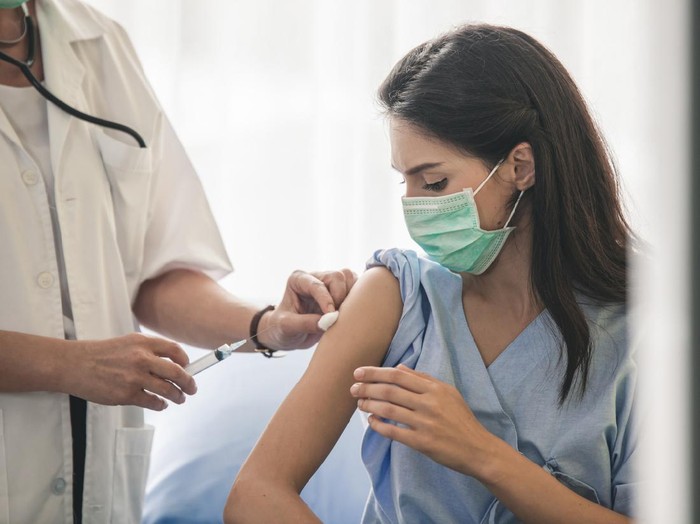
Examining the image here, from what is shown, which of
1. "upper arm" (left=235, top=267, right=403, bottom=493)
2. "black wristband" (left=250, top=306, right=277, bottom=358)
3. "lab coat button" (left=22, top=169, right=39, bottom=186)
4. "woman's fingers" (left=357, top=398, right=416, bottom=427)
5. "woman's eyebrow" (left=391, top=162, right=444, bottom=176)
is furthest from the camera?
"black wristband" (left=250, top=306, right=277, bottom=358)

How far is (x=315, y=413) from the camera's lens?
1376mm

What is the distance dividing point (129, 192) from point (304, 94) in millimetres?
1136

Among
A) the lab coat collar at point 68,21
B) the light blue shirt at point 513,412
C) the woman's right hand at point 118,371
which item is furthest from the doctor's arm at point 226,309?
the lab coat collar at point 68,21

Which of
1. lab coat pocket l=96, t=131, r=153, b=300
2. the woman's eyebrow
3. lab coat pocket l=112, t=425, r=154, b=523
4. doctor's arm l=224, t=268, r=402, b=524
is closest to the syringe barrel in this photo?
doctor's arm l=224, t=268, r=402, b=524

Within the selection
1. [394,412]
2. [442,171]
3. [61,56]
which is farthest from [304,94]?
[394,412]

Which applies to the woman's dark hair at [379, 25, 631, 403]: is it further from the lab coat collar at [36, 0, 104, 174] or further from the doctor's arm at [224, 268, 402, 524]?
the lab coat collar at [36, 0, 104, 174]

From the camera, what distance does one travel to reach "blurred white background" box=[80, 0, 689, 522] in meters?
2.61

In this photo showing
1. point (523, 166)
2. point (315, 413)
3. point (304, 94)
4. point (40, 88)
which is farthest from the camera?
point (304, 94)

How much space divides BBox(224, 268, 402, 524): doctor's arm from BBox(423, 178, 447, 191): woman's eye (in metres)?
0.18

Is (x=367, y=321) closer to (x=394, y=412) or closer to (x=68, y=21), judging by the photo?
(x=394, y=412)

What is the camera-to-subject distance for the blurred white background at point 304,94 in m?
2.61

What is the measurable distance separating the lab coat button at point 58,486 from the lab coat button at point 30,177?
55 centimetres

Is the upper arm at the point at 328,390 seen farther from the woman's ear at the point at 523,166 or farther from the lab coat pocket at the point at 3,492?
the lab coat pocket at the point at 3,492

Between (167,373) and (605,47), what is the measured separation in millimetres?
1835
